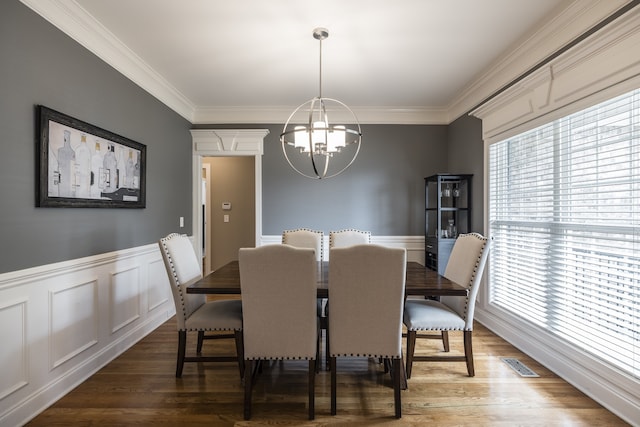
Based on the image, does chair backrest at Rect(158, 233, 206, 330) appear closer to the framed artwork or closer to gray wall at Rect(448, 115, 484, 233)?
the framed artwork

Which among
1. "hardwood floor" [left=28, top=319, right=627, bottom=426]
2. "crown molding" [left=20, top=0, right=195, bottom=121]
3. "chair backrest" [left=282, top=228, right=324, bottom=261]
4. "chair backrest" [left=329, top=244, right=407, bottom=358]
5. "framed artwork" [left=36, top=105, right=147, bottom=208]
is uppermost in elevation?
"crown molding" [left=20, top=0, right=195, bottom=121]

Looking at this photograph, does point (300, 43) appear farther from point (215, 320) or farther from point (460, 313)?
point (460, 313)

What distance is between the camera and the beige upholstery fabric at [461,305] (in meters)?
2.26

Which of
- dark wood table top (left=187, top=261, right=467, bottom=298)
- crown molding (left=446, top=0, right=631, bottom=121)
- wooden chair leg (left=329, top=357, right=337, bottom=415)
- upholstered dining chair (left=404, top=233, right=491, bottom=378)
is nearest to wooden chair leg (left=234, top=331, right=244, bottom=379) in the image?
dark wood table top (left=187, top=261, right=467, bottom=298)

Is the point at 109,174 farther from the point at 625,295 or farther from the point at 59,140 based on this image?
the point at 625,295

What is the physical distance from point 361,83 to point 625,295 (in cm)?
276

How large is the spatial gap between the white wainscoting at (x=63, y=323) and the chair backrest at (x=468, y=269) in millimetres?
2659

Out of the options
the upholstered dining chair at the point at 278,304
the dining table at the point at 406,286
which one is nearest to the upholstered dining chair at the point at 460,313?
the dining table at the point at 406,286

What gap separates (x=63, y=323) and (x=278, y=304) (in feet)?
4.83

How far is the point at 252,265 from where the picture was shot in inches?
70.3

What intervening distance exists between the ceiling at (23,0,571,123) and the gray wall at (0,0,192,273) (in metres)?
0.16

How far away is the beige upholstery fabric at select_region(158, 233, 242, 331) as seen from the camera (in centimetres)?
228

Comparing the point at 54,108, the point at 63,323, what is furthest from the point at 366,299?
the point at 54,108

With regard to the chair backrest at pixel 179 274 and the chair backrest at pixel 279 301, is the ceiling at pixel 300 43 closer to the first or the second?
the chair backrest at pixel 179 274
